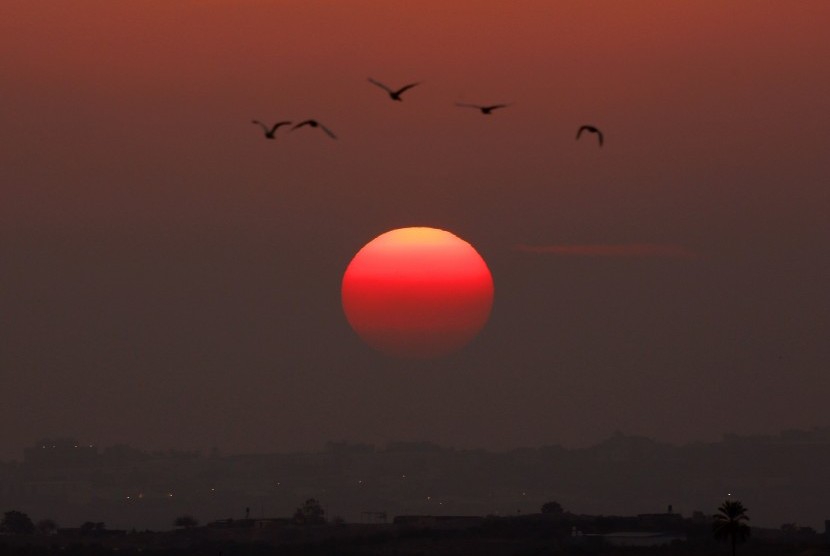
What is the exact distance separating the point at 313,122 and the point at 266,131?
5.34m

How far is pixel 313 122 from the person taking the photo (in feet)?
411

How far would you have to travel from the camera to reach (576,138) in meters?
125

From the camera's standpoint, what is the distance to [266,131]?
129625 mm

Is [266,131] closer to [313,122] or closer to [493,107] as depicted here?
[313,122]

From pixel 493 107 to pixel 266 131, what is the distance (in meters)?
14.6

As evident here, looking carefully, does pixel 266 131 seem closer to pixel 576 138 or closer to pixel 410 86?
pixel 410 86

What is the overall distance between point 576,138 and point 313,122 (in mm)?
16255

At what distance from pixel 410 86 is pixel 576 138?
11.5 metres

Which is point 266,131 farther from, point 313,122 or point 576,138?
point 576,138

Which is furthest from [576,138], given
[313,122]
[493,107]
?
[313,122]

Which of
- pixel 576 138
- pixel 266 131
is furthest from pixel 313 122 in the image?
pixel 576 138

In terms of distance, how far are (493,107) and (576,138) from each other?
6.86 m

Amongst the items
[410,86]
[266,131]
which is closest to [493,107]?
[410,86]

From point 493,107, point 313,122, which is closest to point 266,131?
point 313,122
